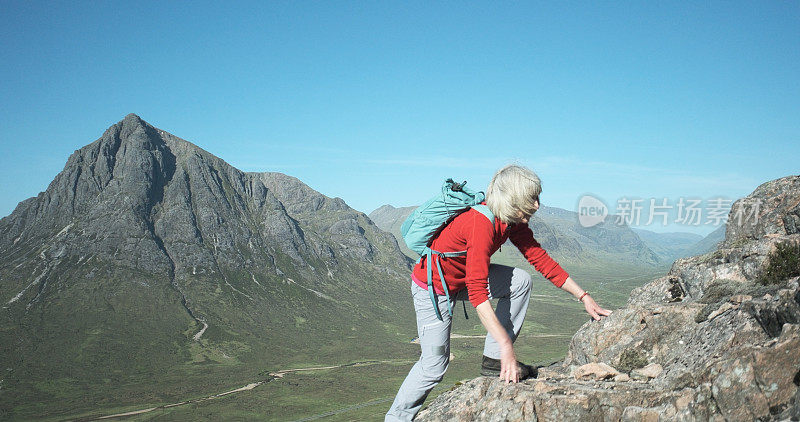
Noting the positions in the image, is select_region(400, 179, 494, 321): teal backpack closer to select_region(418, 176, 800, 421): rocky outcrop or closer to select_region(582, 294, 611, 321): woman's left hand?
select_region(418, 176, 800, 421): rocky outcrop

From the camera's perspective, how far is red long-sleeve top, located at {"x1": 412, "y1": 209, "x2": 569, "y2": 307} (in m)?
7.38

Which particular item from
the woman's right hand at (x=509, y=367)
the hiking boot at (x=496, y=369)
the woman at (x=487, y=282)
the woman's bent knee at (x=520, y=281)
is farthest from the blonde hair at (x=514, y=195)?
the hiking boot at (x=496, y=369)

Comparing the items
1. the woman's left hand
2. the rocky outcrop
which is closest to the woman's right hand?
the rocky outcrop

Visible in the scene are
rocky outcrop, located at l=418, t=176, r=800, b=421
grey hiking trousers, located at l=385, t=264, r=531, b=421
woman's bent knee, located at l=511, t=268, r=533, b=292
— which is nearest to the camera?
rocky outcrop, located at l=418, t=176, r=800, b=421

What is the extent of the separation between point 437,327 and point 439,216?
1.83m

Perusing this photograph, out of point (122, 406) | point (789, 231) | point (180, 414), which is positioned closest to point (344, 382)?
point (180, 414)

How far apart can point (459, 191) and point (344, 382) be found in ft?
609

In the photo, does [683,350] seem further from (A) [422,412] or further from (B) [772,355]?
(A) [422,412]

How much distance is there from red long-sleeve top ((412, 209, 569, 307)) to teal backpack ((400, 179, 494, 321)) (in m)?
0.10

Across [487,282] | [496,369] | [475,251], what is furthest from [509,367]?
[475,251]

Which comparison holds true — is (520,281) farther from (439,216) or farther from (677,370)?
(677,370)

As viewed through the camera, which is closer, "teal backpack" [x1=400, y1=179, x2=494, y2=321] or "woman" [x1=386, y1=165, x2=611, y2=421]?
"woman" [x1=386, y1=165, x2=611, y2=421]

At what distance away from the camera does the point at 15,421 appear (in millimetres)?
149625

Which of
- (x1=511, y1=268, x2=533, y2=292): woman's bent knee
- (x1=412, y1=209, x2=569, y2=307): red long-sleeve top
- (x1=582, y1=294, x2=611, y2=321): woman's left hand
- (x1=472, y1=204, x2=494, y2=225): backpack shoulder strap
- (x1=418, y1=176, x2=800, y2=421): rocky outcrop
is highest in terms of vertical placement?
(x1=472, y1=204, x2=494, y2=225): backpack shoulder strap
